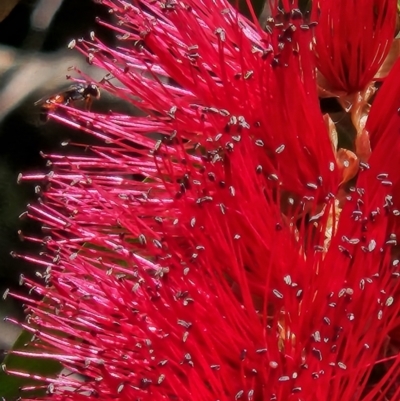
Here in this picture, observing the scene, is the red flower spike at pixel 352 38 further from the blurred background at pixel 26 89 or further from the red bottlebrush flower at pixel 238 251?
the blurred background at pixel 26 89

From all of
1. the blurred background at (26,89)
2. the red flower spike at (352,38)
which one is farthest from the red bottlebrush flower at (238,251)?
the blurred background at (26,89)

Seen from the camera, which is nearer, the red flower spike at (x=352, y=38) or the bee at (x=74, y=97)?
the red flower spike at (x=352, y=38)

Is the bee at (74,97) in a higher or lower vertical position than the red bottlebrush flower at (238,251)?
higher

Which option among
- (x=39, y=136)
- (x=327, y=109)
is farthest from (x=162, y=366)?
(x=39, y=136)

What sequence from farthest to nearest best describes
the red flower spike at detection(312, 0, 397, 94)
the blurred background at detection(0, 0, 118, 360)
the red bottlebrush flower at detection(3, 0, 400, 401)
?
1. the blurred background at detection(0, 0, 118, 360)
2. the red flower spike at detection(312, 0, 397, 94)
3. the red bottlebrush flower at detection(3, 0, 400, 401)

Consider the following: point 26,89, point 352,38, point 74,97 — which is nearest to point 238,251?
point 352,38

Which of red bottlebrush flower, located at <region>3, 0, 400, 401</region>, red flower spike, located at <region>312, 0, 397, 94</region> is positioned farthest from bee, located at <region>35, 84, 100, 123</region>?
red flower spike, located at <region>312, 0, 397, 94</region>

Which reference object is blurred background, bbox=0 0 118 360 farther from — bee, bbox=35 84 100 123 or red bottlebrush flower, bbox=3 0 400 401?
red bottlebrush flower, bbox=3 0 400 401
